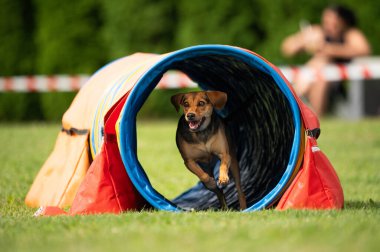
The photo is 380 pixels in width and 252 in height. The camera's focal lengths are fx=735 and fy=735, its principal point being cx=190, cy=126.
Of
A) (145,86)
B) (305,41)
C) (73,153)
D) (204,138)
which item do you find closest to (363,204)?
(204,138)

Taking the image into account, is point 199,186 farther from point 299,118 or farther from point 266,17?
point 266,17

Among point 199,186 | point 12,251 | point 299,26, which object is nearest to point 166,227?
point 12,251

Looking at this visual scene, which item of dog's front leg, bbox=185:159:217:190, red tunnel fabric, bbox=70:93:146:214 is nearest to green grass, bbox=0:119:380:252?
red tunnel fabric, bbox=70:93:146:214

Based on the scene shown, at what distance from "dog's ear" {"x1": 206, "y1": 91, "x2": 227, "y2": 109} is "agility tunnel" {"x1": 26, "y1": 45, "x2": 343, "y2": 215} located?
0.30m

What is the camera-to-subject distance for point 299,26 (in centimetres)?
1515

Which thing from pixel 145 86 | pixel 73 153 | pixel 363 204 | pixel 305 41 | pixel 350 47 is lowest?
pixel 363 204

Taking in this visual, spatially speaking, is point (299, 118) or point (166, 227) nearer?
point (166, 227)

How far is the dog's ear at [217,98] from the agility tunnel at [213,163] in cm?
30

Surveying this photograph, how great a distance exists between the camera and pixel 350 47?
1393 cm

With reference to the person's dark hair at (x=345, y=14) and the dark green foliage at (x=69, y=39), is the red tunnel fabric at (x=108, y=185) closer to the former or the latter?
the person's dark hair at (x=345, y=14)

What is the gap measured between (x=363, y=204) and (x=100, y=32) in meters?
11.5

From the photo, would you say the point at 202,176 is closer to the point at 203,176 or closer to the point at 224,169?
the point at 203,176

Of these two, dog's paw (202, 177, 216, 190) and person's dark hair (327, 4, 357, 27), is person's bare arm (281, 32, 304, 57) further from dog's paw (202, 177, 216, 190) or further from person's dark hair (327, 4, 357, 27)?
dog's paw (202, 177, 216, 190)

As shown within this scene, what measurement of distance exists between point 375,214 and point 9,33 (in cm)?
1278
